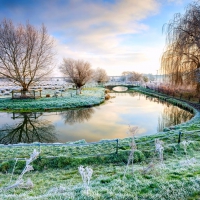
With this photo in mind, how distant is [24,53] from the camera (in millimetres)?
21078

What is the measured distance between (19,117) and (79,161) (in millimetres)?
10805

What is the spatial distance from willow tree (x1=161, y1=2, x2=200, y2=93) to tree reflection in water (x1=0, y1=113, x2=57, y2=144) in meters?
12.7

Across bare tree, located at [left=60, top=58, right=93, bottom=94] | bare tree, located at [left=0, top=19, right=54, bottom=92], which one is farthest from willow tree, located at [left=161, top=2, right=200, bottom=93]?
bare tree, located at [left=60, top=58, right=93, bottom=94]

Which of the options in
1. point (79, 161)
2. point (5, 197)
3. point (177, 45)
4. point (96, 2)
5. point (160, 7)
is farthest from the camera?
point (177, 45)

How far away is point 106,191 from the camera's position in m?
3.27

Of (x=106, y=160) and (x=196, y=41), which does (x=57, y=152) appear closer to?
(x=106, y=160)

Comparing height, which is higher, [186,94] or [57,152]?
[186,94]

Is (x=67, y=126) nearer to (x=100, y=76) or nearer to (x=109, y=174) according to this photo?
(x=109, y=174)

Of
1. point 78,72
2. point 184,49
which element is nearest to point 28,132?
point 184,49

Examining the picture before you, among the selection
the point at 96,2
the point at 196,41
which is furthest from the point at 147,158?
the point at 196,41

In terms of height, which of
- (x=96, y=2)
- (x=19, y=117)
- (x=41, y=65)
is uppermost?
(x=96, y=2)

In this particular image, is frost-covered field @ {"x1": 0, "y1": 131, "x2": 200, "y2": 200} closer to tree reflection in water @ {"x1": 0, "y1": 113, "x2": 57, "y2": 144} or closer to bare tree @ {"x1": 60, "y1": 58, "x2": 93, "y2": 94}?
tree reflection in water @ {"x1": 0, "y1": 113, "x2": 57, "y2": 144}

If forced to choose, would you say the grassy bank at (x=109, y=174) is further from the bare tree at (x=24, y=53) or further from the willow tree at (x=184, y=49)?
the bare tree at (x=24, y=53)

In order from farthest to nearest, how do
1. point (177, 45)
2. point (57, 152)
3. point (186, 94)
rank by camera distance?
point (186, 94), point (177, 45), point (57, 152)
